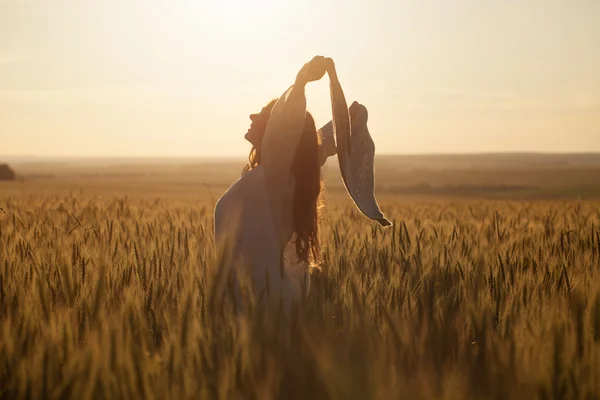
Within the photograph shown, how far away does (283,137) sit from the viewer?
8.44 ft

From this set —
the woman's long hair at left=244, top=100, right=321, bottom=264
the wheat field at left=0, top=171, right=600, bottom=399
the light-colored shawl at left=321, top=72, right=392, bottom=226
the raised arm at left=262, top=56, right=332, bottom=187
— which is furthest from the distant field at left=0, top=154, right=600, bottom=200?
the wheat field at left=0, top=171, right=600, bottom=399

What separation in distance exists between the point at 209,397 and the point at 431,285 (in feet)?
3.81

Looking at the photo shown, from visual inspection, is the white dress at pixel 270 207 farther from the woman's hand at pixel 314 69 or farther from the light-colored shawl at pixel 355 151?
the light-colored shawl at pixel 355 151

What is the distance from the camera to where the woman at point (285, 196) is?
256 cm

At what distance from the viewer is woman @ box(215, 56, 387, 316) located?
256cm

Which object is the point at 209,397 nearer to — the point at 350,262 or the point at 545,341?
the point at 545,341

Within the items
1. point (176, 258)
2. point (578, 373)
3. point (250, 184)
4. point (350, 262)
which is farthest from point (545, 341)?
point (176, 258)

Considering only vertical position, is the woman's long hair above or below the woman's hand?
below

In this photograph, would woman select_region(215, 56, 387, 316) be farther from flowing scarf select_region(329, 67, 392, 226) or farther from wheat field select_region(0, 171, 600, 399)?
wheat field select_region(0, 171, 600, 399)

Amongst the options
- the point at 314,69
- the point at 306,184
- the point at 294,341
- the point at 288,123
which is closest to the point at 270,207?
the point at 306,184

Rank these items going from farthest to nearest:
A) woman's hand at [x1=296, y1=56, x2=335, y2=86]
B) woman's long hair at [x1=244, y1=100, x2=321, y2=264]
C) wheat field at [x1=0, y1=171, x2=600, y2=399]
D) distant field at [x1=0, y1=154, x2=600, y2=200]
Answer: distant field at [x1=0, y1=154, x2=600, y2=200], woman's long hair at [x1=244, y1=100, x2=321, y2=264], woman's hand at [x1=296, y1=56, x2=335, y2=86], wheat field at [x1=0, y1=171, x2=600, y2=399]

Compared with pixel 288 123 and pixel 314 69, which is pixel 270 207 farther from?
pixel 314 69

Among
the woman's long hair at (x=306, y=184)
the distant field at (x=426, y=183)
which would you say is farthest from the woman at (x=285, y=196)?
the distant field at (x=426, y=183)

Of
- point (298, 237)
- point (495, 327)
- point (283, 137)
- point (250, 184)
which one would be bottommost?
point (495, 327)
